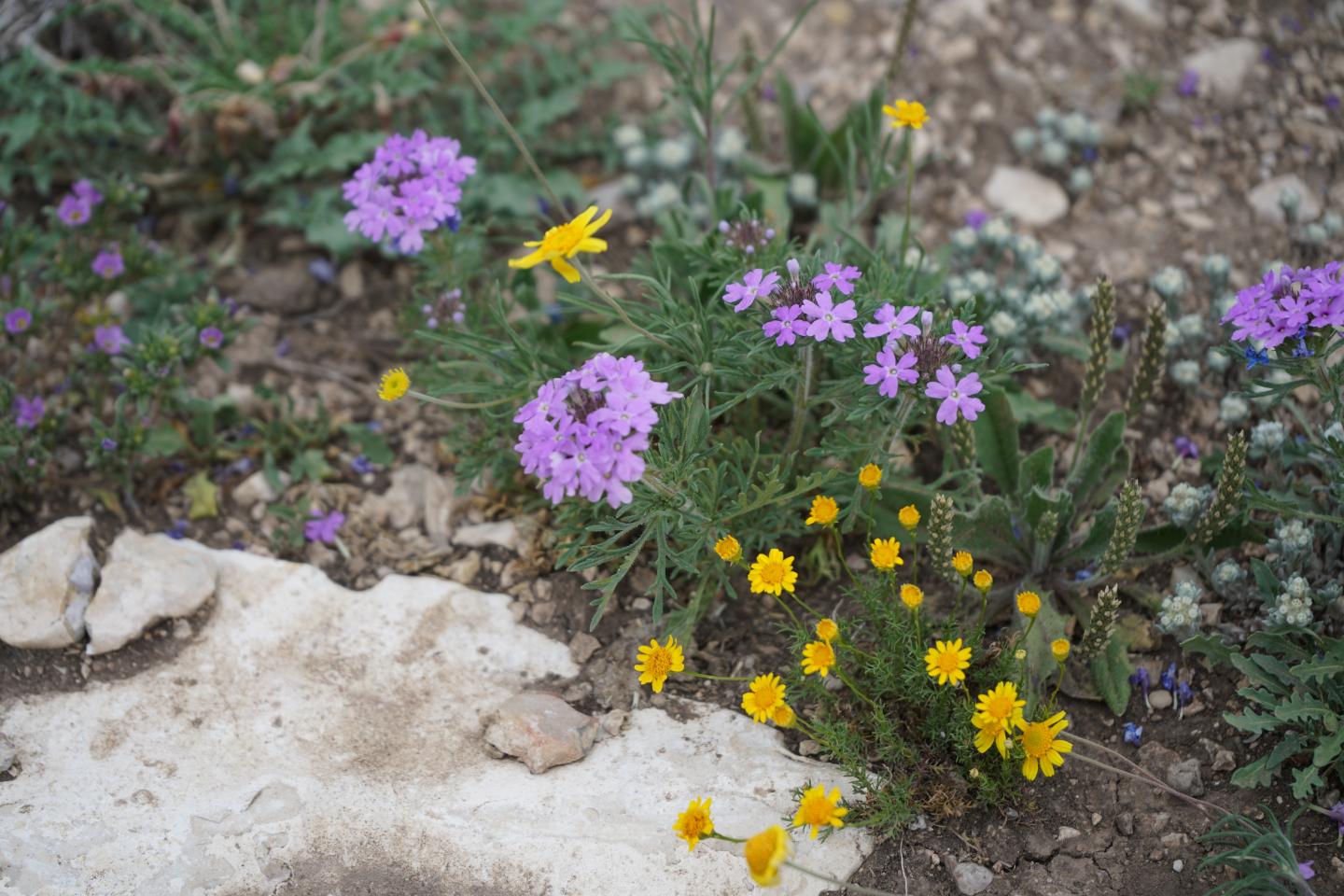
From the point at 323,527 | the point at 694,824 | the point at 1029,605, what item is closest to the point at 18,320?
the point at 323,527

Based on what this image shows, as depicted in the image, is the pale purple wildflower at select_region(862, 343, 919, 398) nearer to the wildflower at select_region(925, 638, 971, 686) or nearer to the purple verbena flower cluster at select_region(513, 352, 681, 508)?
the purple verbena flower cluster at select_region(513, 352, 681, 508)

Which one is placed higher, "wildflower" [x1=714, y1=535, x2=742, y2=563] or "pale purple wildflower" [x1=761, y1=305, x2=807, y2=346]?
"pale purple wildflower" [x1=761, y1=305, x2=807, y2=346]

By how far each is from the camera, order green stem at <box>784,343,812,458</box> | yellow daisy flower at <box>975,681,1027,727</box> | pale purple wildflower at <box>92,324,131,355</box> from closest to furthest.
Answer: yellow daisy flower at <box>975,681,1027,727</box> < green stem at <box>784,343,812,458</box> < pale purple wildflower at <box>92,324,131,355</box>

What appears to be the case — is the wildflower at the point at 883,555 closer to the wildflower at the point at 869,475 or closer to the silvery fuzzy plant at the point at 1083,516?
the wildflower at the point at 869,475

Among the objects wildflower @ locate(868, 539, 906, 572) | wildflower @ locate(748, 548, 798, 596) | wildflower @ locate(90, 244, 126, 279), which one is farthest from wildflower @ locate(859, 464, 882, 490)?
wildflower @ locate(90, 244, 126, 279)

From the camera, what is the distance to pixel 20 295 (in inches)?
160

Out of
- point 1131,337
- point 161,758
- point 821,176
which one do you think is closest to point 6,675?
point 161,758

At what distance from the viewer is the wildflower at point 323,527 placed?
12.9 ft

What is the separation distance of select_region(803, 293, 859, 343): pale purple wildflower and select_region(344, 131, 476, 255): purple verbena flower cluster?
1227 millimetres

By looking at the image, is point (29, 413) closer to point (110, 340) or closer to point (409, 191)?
point (110, 340)

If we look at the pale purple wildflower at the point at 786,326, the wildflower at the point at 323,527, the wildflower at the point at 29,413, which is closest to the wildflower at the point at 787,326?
the pale purple wildflower at the point at 786,326

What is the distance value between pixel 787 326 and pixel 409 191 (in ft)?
4.31

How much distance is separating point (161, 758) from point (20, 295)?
1.85 m

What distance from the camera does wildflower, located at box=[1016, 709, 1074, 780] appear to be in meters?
2.85
